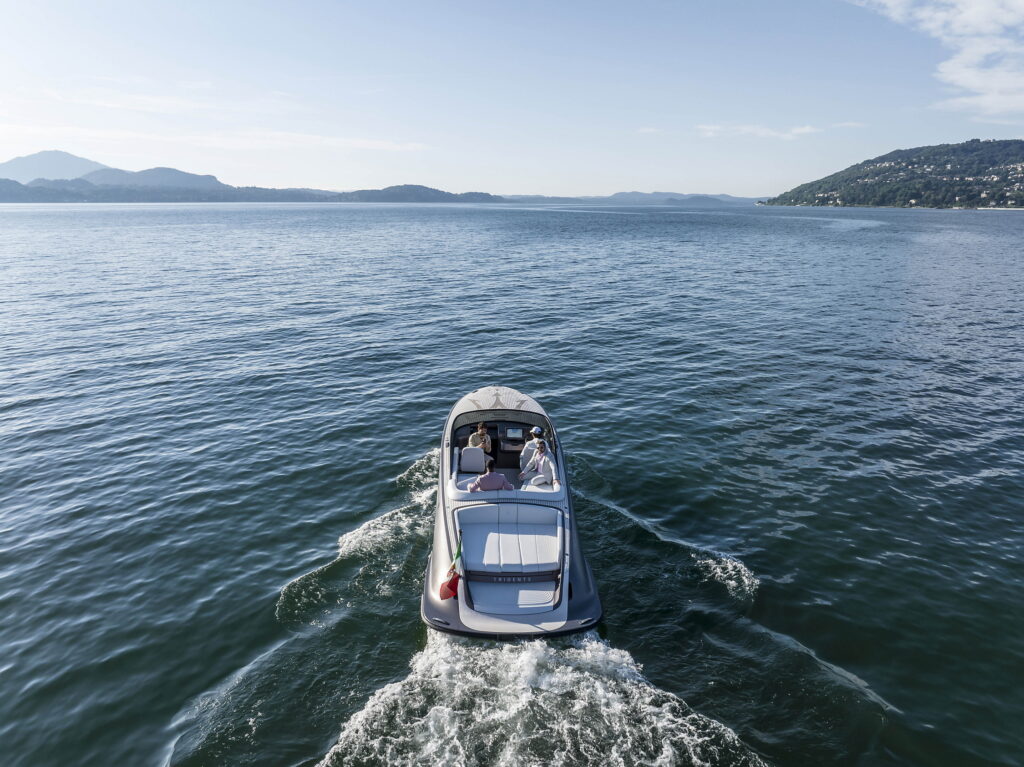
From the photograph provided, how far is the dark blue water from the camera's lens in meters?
9.75

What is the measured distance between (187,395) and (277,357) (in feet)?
19.8

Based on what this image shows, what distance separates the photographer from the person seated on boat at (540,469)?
46.6 feet

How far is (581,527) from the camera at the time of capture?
15.7m

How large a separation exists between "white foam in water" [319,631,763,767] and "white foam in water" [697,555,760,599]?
3826 mm

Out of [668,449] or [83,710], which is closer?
[83,710]

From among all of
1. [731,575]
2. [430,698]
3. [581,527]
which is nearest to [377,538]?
[581,527]

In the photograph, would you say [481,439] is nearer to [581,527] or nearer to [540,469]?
[540,469]

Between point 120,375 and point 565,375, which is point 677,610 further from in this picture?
point 120,375

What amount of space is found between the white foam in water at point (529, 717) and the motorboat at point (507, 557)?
0.68 metres

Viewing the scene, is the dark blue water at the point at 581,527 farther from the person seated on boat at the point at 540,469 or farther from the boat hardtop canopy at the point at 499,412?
the boat hardtop canopy at the point at 499,412

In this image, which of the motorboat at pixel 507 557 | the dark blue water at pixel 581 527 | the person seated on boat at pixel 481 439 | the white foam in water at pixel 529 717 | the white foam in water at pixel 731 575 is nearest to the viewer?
the white foam in water at pixel 529 717

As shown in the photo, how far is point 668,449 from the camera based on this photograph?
20.4m

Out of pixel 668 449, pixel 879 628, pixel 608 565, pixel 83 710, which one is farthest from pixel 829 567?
pixel 83 710

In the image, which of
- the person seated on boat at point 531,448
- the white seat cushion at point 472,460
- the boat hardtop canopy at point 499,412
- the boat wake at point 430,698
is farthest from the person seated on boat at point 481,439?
the boat wake at point 430,698
